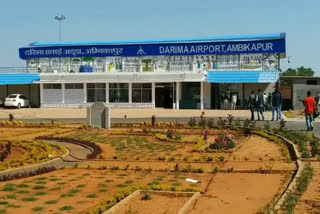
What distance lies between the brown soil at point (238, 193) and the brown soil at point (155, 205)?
1.02 feet

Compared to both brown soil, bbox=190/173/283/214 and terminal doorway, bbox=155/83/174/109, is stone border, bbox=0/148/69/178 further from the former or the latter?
terminal doorway, bbox=155/83/174/109

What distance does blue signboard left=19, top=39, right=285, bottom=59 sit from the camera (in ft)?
141

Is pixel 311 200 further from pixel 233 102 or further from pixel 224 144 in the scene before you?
pixel 233 102

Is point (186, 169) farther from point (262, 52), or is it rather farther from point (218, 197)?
point (262, 52)

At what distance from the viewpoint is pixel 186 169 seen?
11156 mm

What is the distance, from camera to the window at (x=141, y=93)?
1721 inches

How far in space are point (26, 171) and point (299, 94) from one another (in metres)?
32.7

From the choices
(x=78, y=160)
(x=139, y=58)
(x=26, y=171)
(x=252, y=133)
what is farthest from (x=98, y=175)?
(x=139, y=58)

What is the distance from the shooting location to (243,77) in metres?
41.2

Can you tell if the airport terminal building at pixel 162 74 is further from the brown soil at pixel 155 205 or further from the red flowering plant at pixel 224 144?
the brown soil at pixel 155 205

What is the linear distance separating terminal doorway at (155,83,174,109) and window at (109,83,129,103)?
2667mm

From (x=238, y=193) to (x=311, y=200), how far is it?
5.03 feet

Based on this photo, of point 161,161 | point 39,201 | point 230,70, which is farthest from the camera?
point 230,70

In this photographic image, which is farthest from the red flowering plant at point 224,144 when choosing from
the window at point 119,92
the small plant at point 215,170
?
the window at point 119,92
